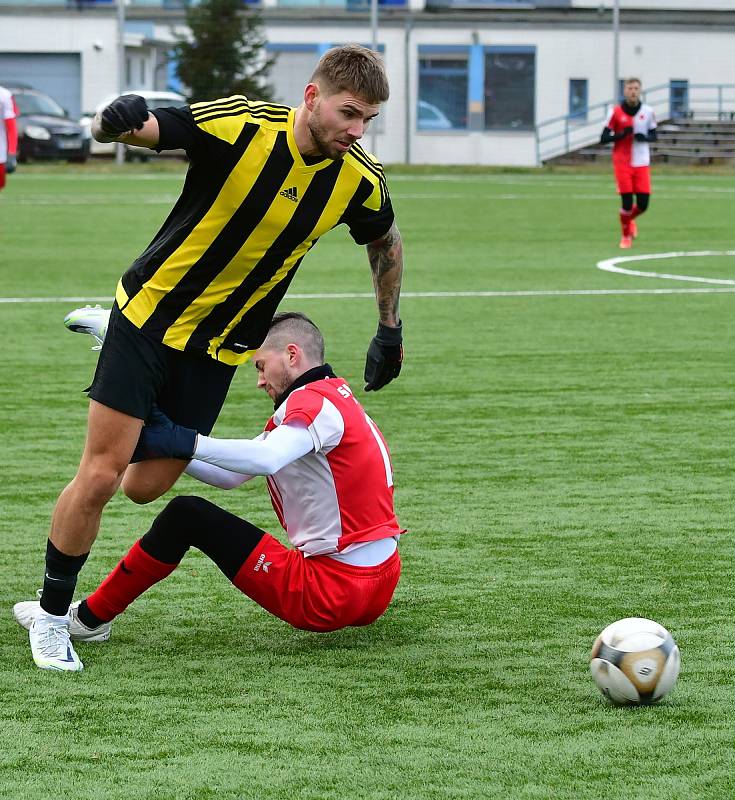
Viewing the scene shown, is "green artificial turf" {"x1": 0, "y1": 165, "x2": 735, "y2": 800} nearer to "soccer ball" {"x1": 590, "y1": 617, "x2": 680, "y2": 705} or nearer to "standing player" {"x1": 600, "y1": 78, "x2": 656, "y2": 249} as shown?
"soccer ball" {"x1": 590, "y1": 617, "x2": 680, "y2": 705}

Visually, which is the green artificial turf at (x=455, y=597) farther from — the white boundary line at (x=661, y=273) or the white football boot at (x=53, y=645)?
the white boundary line at (x=661, y=273)

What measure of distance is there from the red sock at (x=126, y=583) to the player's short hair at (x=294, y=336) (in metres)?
0.76

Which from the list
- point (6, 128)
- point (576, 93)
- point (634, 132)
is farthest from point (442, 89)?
point (6, 128)

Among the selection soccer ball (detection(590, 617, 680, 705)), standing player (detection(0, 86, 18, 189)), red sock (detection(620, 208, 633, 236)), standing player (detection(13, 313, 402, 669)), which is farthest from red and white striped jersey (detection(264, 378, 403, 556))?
red sock (detection(620, 208, 633, 236))

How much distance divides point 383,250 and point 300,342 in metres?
0.69

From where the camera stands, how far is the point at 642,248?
18156mm

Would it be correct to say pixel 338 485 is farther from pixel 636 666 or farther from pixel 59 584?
pixel 636 666

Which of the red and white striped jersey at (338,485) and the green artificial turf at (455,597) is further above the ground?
the red and white striped jersey at (338,485)

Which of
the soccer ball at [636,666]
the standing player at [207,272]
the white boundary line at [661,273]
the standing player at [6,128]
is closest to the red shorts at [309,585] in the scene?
the standing player at [207,272]

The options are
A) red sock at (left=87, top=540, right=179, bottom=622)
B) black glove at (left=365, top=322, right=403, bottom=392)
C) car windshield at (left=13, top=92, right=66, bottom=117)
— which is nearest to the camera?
red sock at (left=87, top=540, right=179, bottom=622)

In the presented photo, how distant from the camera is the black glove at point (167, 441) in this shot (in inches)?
158

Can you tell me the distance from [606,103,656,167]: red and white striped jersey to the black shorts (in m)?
14.8

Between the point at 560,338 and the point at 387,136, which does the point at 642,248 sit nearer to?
the point at 560,338

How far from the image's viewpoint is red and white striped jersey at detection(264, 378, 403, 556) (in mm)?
4473
